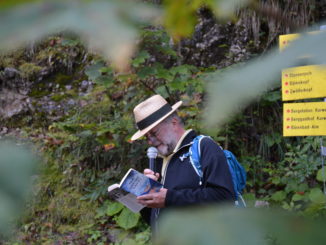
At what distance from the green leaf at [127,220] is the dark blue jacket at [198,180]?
1.53 meters

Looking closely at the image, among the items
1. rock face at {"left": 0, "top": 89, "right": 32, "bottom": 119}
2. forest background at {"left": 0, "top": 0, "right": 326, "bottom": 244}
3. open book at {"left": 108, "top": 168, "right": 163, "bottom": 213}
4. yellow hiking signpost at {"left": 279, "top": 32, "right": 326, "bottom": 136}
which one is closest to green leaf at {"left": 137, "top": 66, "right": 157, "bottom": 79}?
forest background at {"left": 0, "top": 0, "right": 326, "bottom": 244}

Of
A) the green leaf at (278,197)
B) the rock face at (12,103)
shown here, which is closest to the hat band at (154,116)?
the green leaf at (278,197)

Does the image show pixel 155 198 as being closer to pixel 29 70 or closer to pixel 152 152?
pixel 152 152

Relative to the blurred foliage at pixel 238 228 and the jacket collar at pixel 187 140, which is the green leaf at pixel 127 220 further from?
the blurred foliage at pixel 238 228

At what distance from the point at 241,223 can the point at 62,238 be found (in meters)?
3.58

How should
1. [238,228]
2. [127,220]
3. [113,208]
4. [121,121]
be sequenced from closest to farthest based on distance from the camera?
[238,228] → [127,220] → [113,208] → [121,121]

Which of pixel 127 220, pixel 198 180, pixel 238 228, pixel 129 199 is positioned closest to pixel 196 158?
pixel 198 180

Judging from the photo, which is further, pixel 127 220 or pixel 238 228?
pixel 127 220

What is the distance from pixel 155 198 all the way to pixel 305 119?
3.59 ft

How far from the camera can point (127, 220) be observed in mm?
3441

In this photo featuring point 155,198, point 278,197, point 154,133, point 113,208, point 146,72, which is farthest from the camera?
point 113,208

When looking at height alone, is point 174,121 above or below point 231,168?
above

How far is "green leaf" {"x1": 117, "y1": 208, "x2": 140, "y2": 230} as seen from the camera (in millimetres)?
3404

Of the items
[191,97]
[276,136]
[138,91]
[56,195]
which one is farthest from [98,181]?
[276,136]
